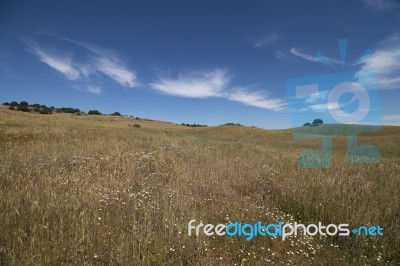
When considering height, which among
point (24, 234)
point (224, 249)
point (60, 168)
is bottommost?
point (224, 249)

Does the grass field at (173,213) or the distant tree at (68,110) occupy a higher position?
the distant tree at (68,110)

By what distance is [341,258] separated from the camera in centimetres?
361

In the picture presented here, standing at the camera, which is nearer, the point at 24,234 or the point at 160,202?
the point at 24,234

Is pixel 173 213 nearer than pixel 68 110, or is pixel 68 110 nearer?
pixel 173 213

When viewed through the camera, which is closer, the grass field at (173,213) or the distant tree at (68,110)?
the grass field at (173,213)

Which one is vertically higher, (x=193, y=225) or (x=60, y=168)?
(x=60, y=168)

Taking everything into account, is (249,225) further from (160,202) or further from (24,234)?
(24,234)

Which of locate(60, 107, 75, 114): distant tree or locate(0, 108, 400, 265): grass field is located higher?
locate(60, 107, 75, 114): distant tree

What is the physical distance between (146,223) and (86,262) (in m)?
1.33

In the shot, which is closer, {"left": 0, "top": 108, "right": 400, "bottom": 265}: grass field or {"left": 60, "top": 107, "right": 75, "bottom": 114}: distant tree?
{"left": 0, "top": 108, "right": 400, "bottom": 265}: grass field

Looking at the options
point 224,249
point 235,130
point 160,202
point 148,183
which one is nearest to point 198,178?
point 148,183

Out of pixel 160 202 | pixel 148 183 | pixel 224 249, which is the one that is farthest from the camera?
pixel 148 183

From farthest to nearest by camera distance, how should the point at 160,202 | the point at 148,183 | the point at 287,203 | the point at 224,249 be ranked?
the point at 148,183 < the point at 287,203 < the point at 160,202 < the point at 224,249

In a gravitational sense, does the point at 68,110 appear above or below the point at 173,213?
above
